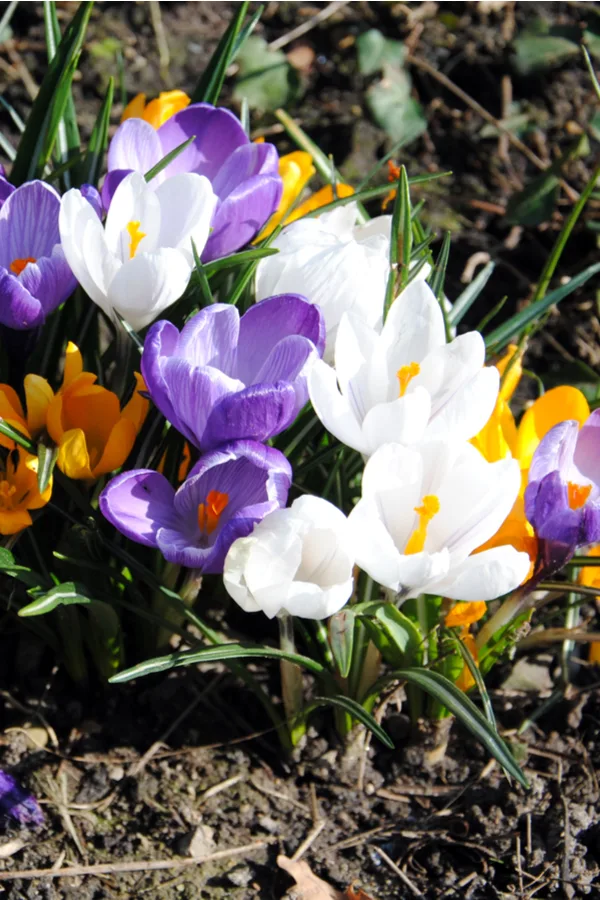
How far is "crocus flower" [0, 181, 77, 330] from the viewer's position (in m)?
1.15

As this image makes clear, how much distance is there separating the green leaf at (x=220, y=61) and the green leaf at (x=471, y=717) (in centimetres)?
99

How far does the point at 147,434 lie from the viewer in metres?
1.25

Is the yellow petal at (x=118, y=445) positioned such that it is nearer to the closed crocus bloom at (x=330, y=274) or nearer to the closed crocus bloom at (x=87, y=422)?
the closed crocus bloom at (x=87, y=422)

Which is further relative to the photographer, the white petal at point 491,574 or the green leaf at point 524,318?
the green leaf at point 524,318

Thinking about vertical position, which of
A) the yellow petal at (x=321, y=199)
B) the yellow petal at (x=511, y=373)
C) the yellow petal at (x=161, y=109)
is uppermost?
the yellow petal at (x=161, y=109)

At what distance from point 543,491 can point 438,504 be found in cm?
14

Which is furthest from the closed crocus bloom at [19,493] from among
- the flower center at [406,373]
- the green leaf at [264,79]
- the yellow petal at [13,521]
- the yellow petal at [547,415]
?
the green leaf at [264,79]

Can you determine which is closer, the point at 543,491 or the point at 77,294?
the point at 543,491

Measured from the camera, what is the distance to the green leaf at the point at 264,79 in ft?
7.94

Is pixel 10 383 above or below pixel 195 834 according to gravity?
above

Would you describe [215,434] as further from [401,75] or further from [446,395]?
[401,75]

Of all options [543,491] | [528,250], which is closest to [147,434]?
[543,491]

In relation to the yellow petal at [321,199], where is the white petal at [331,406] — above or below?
below

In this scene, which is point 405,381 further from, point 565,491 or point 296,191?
point 296,191
